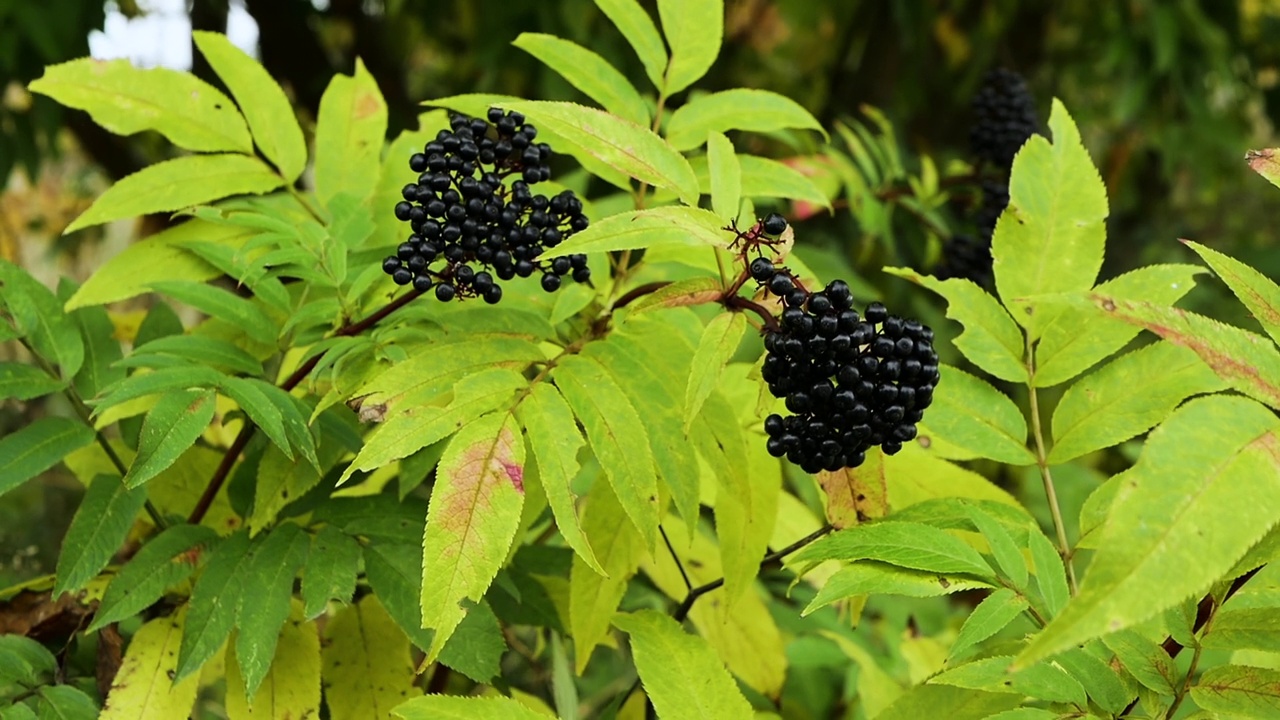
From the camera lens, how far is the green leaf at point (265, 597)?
→ 978 millimetres

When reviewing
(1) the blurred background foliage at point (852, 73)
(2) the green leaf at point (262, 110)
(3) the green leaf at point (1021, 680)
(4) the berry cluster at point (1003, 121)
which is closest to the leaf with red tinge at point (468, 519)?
(3) the green leaf at point (1021, 680)

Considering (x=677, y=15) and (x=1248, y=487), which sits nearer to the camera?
(x=1248, y=487)

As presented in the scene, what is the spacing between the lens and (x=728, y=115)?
132 cm

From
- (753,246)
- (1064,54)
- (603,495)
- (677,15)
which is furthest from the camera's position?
(1064,54)

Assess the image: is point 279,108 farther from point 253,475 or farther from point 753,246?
point 753,246

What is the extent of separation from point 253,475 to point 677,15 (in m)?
0.76

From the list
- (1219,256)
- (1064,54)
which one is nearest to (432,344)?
(1219,256)

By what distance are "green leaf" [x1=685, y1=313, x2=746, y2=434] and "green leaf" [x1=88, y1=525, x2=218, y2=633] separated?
579 millimetres

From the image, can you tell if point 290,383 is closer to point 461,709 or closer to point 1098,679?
point 461,709

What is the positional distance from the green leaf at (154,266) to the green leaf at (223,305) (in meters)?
0.08

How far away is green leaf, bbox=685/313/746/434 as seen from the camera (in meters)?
0.84

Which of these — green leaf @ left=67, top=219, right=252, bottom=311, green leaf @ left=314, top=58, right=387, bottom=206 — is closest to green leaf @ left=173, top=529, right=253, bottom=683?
green leaf @ left=67, top=219, right=252, bottom=311

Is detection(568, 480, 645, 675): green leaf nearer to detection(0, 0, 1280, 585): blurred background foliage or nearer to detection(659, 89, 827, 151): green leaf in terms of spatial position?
detection(659, 89, 827, 151): green leaf

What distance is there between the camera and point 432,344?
102cm
